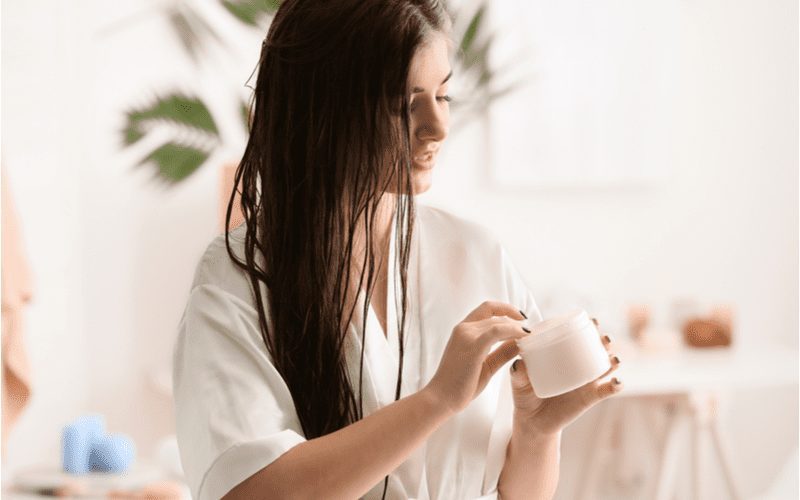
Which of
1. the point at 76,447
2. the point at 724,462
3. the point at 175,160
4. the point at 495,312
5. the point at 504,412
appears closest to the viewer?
the point at 495,312

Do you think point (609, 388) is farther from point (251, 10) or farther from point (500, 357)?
point (251, 10)

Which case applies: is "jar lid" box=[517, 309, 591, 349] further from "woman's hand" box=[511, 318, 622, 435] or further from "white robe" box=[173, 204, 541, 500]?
"white robe" box=[173, 204, 541, 500]

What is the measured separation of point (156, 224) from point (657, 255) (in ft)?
5.36

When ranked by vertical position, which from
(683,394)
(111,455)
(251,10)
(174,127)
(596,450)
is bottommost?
(596,450)

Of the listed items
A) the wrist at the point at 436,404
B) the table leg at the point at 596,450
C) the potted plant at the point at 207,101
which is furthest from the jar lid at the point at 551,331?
the table leg at the point at 596,450

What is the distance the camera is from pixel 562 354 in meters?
0.95

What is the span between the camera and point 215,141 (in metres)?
2.83

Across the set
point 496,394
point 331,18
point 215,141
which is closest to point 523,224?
point 215,141

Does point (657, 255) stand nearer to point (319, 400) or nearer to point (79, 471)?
point (79, 471)

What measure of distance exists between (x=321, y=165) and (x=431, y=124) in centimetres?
12

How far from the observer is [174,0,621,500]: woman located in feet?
2.96

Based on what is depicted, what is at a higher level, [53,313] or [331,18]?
[331,18]

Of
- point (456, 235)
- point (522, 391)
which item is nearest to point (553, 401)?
point (522, 391)

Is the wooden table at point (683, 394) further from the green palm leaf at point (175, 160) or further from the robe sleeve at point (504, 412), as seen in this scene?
the robe sleeve at point (504, 412)
